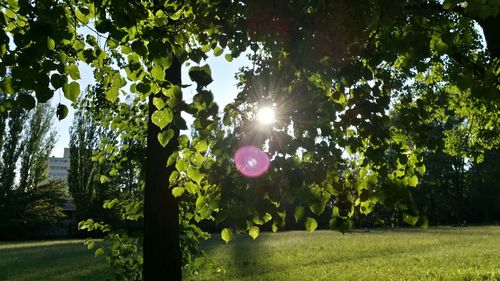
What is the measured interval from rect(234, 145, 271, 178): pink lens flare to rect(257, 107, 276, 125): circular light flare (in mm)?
210

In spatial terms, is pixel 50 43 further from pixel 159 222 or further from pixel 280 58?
pixel 159 222

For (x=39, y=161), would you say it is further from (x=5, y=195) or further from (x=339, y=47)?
(x=339, y=47)

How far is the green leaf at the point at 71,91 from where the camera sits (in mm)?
2586

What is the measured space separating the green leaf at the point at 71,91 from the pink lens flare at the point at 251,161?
0.99m

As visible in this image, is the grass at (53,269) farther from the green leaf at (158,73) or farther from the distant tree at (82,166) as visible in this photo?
the distant tree at (82,166)

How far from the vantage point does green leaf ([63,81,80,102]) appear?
2586 mm

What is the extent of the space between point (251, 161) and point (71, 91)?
1.10 m

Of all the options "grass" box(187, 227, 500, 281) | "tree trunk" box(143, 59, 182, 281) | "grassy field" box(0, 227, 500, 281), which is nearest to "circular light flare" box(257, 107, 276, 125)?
"tree trunk" box(143, 59, 182, 281)

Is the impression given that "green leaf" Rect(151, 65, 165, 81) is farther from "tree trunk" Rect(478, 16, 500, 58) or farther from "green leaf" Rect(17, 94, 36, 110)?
"tree trunk" Rect(478, 16, 500, 58)

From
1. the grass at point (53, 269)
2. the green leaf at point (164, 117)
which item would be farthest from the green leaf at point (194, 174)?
the grass at point (53, 269)

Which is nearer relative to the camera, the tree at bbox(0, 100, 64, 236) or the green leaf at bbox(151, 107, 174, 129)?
the green leaf at bbox(151, 107, 174, 129)

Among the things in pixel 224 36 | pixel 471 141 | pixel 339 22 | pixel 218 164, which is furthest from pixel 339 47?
pixel 471 141

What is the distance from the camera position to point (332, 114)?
2918 mm

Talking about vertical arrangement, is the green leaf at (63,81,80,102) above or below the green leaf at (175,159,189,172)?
above
